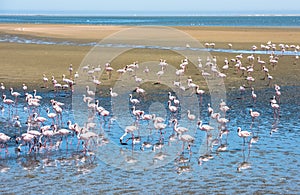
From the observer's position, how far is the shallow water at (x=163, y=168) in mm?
12000

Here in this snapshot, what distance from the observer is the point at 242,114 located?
64.1ft

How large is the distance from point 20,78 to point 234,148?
1468 centimetres

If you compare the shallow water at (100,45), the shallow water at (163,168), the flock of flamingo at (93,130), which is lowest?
the shallow water at (163,168)

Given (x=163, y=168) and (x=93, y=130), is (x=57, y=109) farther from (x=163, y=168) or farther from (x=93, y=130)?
(x=163, y=168)

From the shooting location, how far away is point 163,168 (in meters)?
13.5

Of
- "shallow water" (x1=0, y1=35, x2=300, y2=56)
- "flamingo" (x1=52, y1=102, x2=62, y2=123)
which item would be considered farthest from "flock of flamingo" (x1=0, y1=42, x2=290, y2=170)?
"shallow water" (x1=0, y1=35, x2=300, y2=56)

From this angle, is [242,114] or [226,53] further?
[226,53]

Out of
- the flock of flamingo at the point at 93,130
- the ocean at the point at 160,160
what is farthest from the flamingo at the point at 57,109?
the ocean at the point at 160,160

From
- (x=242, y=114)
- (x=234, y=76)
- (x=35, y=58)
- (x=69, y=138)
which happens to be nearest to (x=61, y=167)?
(x=69, y=138)

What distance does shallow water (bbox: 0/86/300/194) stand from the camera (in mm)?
12000

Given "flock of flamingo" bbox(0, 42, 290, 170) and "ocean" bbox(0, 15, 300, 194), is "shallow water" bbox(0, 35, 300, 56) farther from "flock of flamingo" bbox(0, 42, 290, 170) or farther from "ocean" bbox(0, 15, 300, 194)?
"ocean" bbox(0, 15, 300, 194)

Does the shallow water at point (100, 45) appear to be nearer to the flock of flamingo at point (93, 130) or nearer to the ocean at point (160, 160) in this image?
the flock of flamingo at point (93, 130)

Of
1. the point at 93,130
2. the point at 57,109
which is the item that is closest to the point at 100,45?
the point at 57,109

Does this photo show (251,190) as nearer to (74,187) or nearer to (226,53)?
(74,187)
